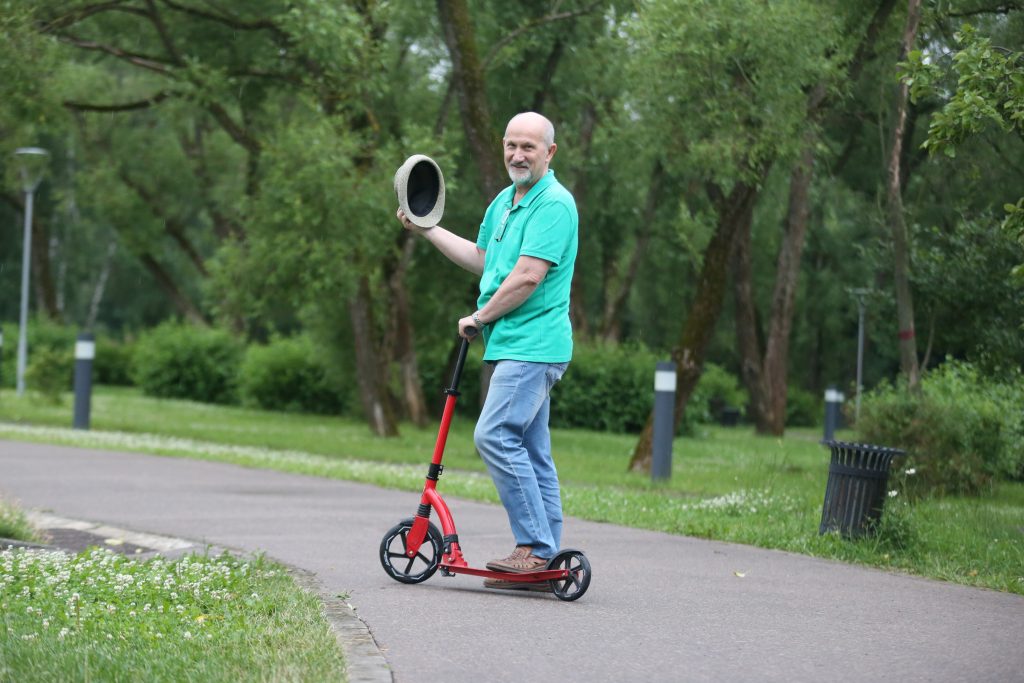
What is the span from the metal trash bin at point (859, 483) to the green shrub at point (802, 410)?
3675cm

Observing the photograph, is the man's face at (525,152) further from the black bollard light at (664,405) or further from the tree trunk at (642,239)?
the tree trunk at (642,239)

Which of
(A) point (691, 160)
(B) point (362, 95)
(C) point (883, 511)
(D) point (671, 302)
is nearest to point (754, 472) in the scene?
(A) point (691, 160)

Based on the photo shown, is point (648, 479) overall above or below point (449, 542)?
below

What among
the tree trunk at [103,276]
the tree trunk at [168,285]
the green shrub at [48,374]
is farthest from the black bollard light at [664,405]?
the tree trunk at [103,276]

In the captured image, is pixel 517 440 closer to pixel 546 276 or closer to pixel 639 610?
pixel 546 276

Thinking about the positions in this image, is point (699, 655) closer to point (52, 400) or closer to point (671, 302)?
point (52, 400)

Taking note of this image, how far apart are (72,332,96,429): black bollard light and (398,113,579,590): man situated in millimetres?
A: 14349

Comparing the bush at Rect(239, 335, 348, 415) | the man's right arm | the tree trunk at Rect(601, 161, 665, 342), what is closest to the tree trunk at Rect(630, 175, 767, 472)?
the man's right arm

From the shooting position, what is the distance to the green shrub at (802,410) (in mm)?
44625

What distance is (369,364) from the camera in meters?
21.6

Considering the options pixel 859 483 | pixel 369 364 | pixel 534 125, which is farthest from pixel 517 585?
pixel 369 364

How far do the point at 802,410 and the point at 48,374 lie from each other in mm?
25472

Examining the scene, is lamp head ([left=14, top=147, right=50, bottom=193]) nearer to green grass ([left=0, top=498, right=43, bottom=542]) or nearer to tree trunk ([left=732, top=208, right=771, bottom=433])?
tree trunk ([left=732, top=208, right=771, bottom=433])

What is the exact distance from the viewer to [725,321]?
147ft
